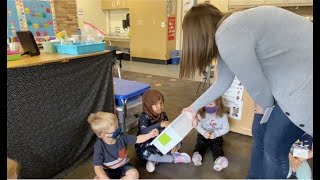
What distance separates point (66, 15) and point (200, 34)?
16.4ft

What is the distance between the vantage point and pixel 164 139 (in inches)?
48.4

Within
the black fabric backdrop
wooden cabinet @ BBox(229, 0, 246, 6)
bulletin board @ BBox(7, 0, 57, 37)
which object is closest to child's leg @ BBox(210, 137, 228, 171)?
the black fabric backdrop

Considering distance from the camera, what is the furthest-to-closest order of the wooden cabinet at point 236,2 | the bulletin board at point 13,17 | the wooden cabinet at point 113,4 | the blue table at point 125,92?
the wooden cabinet at point 113,4, the wooden cabinet at point 236,2, the bulletin board at point 13,17, the blue table at point 125,92

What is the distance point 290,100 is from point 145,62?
503 cm

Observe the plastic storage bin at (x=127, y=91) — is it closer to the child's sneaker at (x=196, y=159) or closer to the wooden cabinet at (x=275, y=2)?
the child's sneaker at (x=196, y=159)

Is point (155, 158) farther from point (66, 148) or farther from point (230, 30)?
point (230, 30)

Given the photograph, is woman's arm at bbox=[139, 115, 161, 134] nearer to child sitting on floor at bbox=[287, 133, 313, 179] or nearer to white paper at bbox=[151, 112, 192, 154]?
white paper at bbox=[151, 112, 192, 154]

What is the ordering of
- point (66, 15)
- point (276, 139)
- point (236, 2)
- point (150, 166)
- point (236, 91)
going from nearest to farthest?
1. point (276, 139)
2. point (150, 166)
3. point (236, 91)
4. point (236, 2)
5. point (66, 15)

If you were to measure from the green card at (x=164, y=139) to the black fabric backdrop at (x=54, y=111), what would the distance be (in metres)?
0.72

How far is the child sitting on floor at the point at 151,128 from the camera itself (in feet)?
5.44

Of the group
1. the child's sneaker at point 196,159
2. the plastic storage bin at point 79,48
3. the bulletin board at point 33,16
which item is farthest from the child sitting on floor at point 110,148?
the bulletin board at point 33,16

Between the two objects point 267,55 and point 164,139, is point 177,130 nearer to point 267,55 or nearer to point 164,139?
point 164,139

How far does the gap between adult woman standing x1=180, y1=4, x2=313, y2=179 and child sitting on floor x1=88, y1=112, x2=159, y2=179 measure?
0.66m

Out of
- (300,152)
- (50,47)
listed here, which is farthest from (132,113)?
(300,152)
